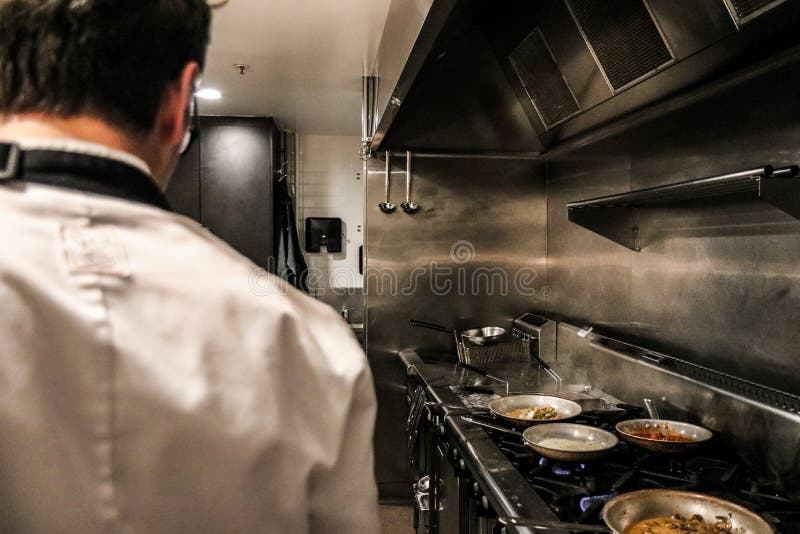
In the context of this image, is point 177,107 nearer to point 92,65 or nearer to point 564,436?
point 92,65

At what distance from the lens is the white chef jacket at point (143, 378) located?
486 mm

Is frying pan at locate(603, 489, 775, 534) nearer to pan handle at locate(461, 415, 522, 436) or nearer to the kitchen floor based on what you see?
pan handle at locate(461, 415, 522, 436)

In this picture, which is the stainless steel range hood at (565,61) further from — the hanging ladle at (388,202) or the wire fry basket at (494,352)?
the wire fry basket at (494,352)

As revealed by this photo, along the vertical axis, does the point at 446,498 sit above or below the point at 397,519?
above

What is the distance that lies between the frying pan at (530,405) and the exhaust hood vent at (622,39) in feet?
3.65

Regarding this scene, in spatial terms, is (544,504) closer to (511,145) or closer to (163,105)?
(163,105)

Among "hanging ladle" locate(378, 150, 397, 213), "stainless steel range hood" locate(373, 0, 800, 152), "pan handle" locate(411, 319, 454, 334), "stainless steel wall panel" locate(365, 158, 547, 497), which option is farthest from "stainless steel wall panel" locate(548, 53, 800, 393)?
"hanging ladle" locate(378, 150, 397, 213)

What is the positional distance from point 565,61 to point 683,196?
0.70 metres

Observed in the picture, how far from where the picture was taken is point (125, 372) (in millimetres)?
504

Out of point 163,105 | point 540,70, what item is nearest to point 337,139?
point 540,70

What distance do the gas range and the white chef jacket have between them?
2.86 feet

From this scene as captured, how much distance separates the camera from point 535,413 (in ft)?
6.37

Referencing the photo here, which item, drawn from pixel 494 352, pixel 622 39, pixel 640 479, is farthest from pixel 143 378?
pixel 494 352

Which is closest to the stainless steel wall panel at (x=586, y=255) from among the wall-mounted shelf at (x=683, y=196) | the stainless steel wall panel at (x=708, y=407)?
the wall-mounted shelf at (x=683, y=196)
